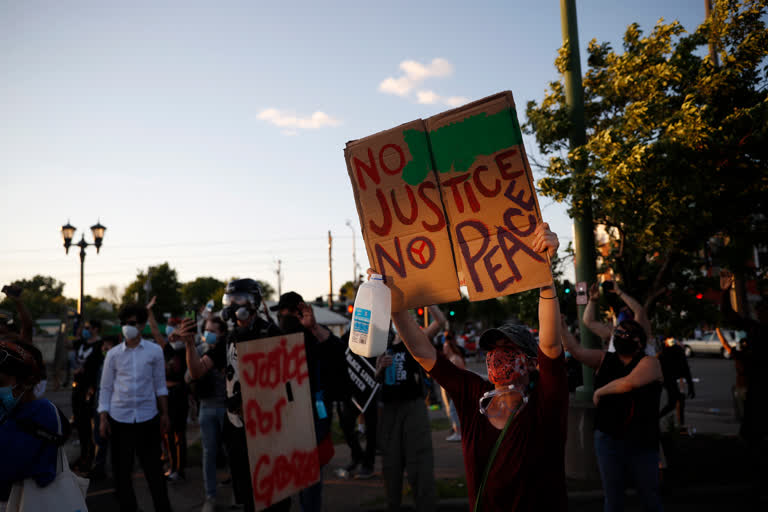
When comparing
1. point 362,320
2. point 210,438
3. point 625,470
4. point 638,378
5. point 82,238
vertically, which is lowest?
point 625,470

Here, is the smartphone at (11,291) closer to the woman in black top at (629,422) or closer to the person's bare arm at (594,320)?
the woman in black top at (629,422)

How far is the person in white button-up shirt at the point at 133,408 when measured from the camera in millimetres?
5320

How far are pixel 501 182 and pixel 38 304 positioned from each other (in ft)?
346

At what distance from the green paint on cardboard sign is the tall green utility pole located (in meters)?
5.33

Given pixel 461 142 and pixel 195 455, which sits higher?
Answer: pixel 461 142

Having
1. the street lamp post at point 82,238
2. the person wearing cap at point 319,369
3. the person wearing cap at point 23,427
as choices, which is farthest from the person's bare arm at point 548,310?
the street lamp post at point 82,238

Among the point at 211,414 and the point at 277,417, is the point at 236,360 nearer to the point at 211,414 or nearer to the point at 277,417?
the point at 277,417

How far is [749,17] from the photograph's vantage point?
7.63m

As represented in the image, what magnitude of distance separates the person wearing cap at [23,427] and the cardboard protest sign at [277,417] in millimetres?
1128

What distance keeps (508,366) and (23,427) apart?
Answer: 247 centimetres

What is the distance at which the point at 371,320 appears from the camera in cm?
259

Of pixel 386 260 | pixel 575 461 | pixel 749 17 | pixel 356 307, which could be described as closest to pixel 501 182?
pixel 386 260

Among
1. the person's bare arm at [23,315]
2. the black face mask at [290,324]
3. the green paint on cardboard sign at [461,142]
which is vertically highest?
the green paint on cardboard sign at [461,142]

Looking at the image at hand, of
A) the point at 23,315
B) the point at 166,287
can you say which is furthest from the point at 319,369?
the point at 166,287
